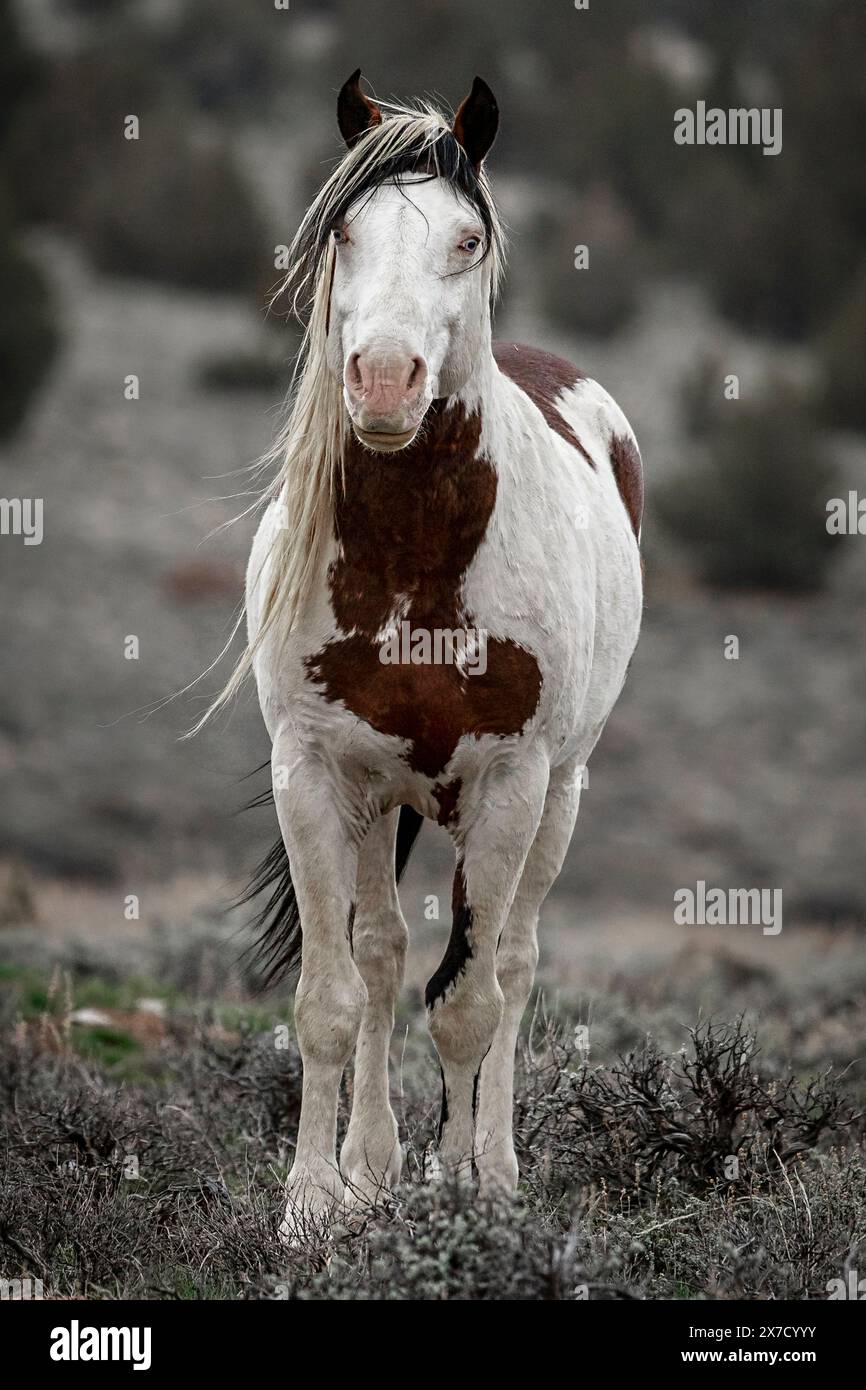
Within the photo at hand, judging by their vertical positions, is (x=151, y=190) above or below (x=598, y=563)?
above

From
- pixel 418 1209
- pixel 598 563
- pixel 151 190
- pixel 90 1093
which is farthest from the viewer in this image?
pixel 151 190

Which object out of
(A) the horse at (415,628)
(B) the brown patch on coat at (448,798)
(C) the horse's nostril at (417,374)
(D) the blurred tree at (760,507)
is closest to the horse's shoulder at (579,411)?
(A) the horse at (415,628)

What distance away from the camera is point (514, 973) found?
5.04 meters

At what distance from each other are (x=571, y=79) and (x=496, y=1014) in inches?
1239

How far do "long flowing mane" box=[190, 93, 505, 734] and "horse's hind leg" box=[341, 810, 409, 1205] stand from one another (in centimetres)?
68

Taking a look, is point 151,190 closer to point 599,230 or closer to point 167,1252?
point 599,230

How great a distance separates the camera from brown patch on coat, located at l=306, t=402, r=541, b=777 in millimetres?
4320

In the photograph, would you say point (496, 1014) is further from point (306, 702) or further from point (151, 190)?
point (151, 190)

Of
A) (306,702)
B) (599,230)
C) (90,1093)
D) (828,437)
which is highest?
(599,230)

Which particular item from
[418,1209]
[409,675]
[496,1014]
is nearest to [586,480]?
[409,675]

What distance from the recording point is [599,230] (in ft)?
101

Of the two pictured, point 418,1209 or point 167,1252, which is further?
point 167,1252

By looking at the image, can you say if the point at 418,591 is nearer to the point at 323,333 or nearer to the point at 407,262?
the point at 323,333

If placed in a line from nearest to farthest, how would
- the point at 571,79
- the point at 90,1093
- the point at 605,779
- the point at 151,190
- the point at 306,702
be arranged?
the point at 306,702
the point at 90,1093
the point at 605,779
the point at 151,190
the point at 571,79
